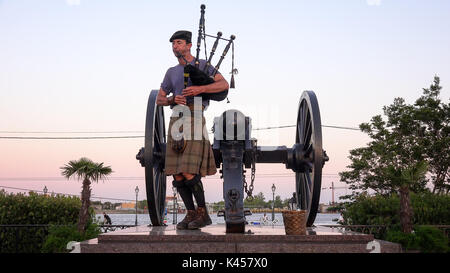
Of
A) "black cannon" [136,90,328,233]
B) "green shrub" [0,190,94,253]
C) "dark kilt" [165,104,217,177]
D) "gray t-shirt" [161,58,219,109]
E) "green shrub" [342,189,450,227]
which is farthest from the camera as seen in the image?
"green shrub" [342,189,450,227]

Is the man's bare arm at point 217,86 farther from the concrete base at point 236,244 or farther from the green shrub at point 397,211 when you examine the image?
the green shrub at point 397,211

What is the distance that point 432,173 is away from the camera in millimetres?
28453

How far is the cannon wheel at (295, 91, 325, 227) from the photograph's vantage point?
5430 millimetres

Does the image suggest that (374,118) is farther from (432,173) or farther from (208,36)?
(208,36)

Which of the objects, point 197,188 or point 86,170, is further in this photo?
point 86,170

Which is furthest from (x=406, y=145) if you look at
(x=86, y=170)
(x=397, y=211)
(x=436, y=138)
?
(x=86, y=170)

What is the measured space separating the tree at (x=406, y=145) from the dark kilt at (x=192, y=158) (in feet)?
74.9

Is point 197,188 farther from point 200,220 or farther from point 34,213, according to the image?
point 34,213

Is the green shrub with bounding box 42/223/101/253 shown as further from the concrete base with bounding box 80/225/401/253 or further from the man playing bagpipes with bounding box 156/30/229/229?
the concrete base with bounding box 80/225/401/253

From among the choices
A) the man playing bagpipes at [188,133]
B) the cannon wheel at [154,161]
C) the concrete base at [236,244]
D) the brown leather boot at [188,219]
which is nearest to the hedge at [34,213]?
the cannon wheel at [154,161]

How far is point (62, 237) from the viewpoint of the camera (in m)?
10.8

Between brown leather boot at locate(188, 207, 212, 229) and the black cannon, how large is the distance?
10.4 inches

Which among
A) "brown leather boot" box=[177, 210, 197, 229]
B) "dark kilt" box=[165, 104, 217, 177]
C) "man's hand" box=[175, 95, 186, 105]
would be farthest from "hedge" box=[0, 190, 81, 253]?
"man's hand" box=[175, 95, 186, 105]

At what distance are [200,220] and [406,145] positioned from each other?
86.2 feet
